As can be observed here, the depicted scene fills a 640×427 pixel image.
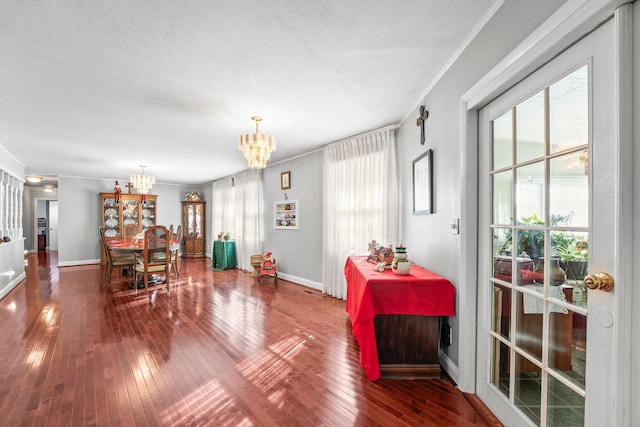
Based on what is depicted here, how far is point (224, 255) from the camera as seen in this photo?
7.09 metres

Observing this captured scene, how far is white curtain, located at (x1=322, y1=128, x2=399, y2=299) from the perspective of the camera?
3.76 metres

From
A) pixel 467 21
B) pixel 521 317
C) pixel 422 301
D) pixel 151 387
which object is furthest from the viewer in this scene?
pixel 422 301

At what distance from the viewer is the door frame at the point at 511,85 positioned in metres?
0.99

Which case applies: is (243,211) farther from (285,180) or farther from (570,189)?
(570,189)

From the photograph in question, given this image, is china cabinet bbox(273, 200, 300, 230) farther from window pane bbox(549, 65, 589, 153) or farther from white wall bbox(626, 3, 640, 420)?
white wall bbox(626, 3, 640, 420)

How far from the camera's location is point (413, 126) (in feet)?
10.3

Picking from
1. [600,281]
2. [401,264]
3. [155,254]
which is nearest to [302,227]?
[155,254]

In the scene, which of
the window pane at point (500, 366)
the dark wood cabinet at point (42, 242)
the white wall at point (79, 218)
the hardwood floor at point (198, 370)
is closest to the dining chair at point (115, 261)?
the hardwood floor at point (198, 370)

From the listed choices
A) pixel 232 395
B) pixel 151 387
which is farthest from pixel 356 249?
pixel 151 387

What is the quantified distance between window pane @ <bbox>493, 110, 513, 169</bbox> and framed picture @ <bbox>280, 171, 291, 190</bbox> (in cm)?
429

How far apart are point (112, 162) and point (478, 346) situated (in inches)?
280

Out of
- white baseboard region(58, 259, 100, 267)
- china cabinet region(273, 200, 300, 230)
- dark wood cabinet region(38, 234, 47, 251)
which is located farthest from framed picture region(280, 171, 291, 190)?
dark wood cabinet region(38, 234, 47, 251)

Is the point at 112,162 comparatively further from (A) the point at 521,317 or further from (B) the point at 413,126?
(A) the point at 521,317

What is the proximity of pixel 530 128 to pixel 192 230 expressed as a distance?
31.1ft
